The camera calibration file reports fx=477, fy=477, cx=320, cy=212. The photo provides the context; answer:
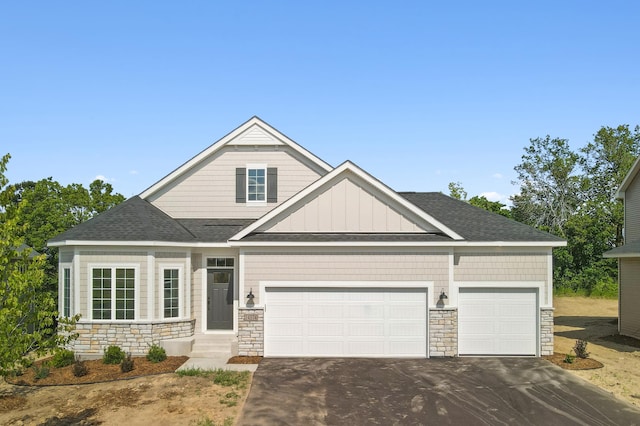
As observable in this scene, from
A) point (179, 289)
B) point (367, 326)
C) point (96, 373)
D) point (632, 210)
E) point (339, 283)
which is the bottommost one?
point (96, 373)

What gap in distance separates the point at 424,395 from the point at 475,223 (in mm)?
7245

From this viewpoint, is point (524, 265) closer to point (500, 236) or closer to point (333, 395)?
point (500, 236)

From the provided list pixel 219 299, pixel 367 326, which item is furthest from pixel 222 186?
pixel 367 326

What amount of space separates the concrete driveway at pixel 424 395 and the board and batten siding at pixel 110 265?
172 inches

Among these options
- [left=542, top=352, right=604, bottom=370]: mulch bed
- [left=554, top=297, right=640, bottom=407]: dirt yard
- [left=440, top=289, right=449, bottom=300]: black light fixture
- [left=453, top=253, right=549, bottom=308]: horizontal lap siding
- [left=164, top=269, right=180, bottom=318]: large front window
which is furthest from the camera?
[left=164, top=269, right=180, bottom=318]: large front window

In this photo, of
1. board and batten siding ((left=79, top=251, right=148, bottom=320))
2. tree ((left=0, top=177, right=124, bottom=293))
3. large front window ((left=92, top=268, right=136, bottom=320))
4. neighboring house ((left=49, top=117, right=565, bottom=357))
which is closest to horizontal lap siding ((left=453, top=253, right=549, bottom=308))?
neighboring house ((left=49, top=117, right=565, bottom=357))

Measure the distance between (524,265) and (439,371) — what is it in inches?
181

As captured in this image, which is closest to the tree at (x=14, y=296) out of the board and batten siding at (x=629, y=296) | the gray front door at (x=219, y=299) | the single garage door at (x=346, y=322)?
the single garage door at (x=346, y=322)

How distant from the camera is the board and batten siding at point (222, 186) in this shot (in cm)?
1827

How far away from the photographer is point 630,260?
754 inches

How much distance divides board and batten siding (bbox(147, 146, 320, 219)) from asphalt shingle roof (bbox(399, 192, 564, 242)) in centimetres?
478

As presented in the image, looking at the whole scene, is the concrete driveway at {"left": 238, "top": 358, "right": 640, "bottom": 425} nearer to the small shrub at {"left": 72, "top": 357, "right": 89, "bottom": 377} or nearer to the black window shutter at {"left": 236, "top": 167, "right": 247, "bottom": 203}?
the small shrub at {"left": 72, "top": 357, "right": 89, "bottom": 377}

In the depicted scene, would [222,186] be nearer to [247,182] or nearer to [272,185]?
[247,182]

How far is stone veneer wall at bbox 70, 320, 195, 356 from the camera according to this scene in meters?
14.6
